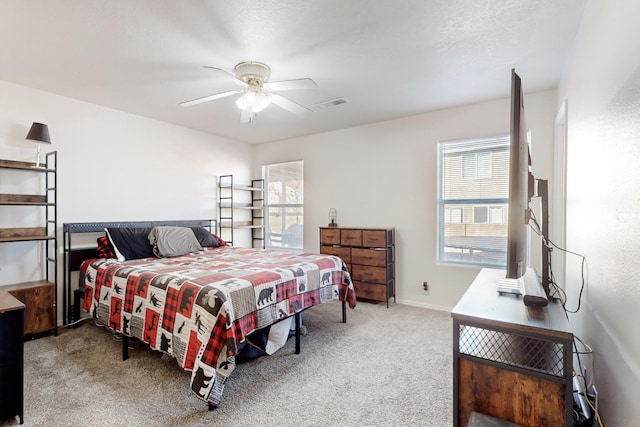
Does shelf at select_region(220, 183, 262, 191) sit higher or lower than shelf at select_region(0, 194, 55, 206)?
higher

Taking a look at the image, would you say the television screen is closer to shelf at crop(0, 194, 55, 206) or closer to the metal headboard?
shelf at crop(0, 194, 55, 206)

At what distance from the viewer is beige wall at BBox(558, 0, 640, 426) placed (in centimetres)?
108

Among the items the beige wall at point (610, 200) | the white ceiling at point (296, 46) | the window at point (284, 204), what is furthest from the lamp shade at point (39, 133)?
the beige wall at point (610, 200)

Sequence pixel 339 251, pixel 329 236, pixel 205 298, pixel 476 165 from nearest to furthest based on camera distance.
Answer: pixel 205 298 < pixel 476 165 < pixel 339 251 < pixel 329 236

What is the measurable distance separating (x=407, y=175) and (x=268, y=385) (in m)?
3.06

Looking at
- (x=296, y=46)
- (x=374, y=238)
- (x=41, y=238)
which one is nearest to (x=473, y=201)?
(x=374, y=238)

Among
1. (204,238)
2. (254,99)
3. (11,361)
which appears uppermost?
(254,99)

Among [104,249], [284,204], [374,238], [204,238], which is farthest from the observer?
[284,204]

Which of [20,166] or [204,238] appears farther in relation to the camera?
[204,238]

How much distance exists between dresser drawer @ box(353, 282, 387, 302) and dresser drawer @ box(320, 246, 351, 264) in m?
0.36

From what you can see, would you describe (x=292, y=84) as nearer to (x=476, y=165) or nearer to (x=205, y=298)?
(x=205, y=298)

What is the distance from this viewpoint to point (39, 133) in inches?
117

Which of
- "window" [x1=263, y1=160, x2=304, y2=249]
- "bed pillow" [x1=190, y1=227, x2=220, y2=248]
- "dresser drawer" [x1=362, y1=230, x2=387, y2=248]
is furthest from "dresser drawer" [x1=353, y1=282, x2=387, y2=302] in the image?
"bed pillow" [x1=190, y1=227, x2=220, y2=248]

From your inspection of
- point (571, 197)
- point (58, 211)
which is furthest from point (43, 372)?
point (571, 197)
